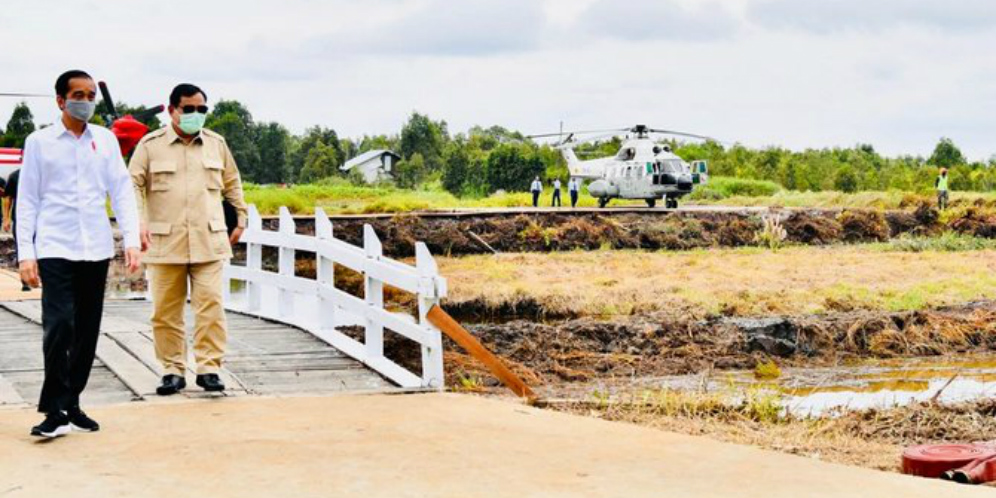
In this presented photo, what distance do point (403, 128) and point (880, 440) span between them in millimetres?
113921

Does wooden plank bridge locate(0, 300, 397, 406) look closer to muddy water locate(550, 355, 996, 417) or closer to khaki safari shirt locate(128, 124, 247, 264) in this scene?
khaki safari shirt locate(128, 124, 247, 264)

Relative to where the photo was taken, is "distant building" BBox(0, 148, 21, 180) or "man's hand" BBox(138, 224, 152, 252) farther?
"distant building" BBox(0, 148, 21, 180)

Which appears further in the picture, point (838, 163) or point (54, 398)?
point (838, 163)

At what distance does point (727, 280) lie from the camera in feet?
88.6

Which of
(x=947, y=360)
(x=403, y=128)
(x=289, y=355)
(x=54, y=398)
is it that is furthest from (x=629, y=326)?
(x=403, y=128)

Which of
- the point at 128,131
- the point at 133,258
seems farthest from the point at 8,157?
the point at 133,258

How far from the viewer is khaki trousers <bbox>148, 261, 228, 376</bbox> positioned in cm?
944

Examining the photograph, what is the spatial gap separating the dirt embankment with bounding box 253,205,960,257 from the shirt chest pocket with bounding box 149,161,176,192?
98.7ft

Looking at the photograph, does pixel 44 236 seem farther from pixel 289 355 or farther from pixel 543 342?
pixel 543 342

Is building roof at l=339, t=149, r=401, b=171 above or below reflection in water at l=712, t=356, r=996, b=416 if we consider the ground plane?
above

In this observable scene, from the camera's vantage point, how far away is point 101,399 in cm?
933

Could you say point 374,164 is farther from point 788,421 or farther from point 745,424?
point 745,424

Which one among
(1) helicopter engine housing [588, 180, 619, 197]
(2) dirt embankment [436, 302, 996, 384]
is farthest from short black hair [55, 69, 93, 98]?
(1) helicopter engine housing [588, 180, 619, 197]

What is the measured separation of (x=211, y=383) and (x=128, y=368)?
1182 millimetres
